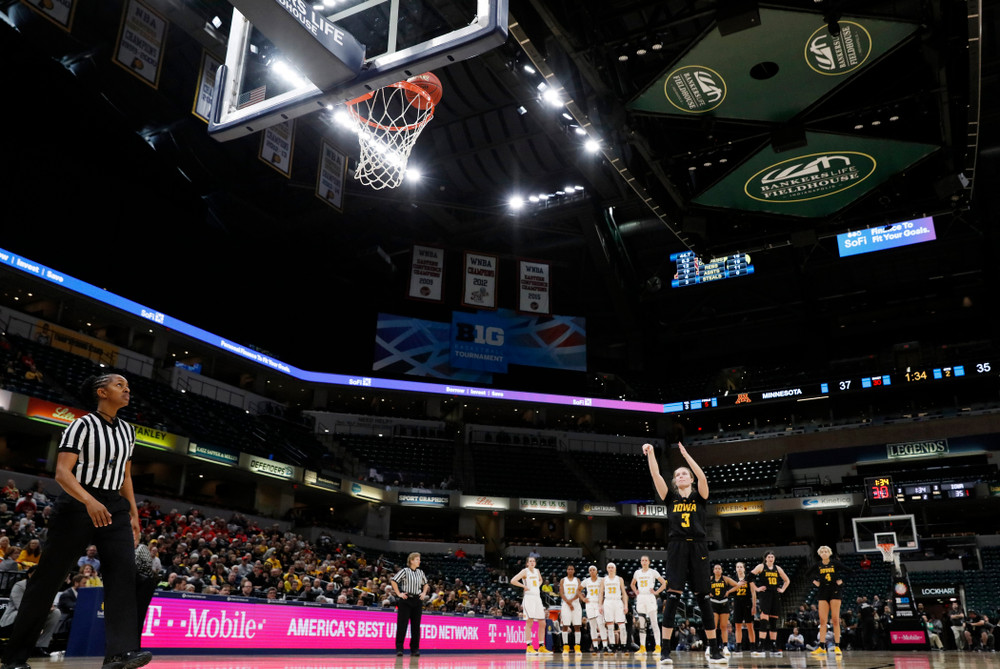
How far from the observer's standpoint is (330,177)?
25.1 metres

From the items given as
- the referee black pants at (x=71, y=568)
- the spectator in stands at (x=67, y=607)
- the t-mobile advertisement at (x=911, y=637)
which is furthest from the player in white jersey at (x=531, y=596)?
the referee black pants at (x=71, y=568)

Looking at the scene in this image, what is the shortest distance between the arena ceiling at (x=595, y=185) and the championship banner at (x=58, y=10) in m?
3.55

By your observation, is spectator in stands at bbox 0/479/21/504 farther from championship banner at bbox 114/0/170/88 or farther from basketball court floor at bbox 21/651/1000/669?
championship banner at bbox 114/0/170/88

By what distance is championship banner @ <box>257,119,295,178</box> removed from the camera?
21359 millimetres

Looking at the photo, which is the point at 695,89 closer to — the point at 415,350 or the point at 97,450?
the point at 97,450

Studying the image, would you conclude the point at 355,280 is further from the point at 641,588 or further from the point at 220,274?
the point at 641,588

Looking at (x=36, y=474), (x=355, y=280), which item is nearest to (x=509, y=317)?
(x=355, y=280)

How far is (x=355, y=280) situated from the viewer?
136 feet

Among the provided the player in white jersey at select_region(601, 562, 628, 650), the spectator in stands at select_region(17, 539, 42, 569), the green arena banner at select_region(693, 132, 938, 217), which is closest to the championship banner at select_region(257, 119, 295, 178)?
the spectator in stands at select_region(17, 539, 42, 569)

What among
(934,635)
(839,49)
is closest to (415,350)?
(934,635)

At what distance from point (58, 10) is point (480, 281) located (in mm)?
20959

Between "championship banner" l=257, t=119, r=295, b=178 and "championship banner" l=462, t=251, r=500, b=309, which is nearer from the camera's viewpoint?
"championship banner" l=257, t=119, r=295, b=178

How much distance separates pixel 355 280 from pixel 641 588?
1178 inches

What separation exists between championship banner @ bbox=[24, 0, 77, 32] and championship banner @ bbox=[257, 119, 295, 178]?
5.31 m
